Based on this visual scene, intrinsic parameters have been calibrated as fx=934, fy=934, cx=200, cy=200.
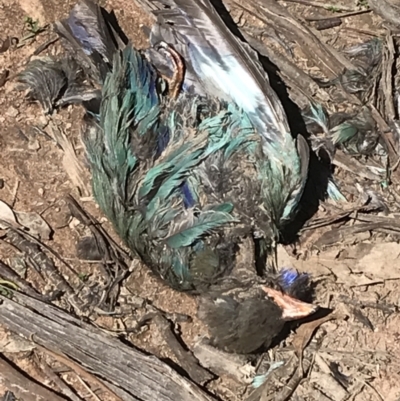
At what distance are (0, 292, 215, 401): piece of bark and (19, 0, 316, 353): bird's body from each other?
0.23m

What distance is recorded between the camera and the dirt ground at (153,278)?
11.4 ft

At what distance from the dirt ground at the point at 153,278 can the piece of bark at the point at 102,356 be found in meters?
0.15

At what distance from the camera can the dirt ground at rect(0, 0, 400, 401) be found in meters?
3.46

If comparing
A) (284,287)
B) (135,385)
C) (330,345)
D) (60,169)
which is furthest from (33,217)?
(330,345)

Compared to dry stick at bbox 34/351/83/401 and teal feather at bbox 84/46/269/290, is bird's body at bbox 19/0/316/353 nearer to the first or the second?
teal feather at bbox 84/46/269/290

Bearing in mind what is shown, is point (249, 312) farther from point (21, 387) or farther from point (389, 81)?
point (389, 81)

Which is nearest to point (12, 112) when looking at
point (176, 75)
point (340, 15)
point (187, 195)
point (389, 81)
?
point (176, 75)

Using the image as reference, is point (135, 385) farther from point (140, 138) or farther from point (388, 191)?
point (388, 191)

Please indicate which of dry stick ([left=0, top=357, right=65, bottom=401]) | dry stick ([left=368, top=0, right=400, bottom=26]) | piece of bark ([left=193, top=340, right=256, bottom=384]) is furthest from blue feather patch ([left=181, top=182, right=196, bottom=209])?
dry stick ([left=368, top=0, right=400, bottom=26])

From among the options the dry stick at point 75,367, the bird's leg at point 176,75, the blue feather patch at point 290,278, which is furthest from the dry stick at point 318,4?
the dry stick at point 75,367

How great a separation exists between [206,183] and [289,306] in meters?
0.52

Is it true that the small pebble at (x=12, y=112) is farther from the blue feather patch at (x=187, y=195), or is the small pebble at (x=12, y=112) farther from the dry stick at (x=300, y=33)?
→ the dry stick at (x=300, y=33)

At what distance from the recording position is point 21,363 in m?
3.31

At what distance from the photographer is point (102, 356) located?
3.25 m
